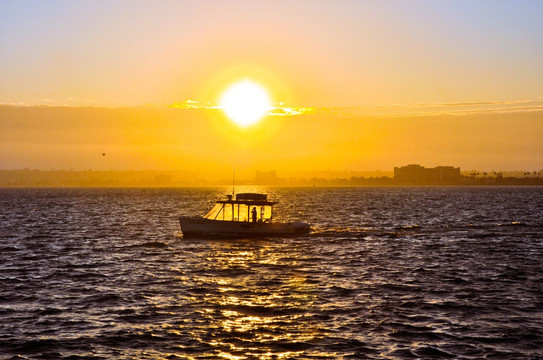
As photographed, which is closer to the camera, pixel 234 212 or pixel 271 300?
pixel 271 300

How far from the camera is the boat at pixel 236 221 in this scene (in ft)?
241

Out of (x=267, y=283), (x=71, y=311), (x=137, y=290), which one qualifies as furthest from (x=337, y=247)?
(x=71, y=311)

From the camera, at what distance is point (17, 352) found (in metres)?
27.6

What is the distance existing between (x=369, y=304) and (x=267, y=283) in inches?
365

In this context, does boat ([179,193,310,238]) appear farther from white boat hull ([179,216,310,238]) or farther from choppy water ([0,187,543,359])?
choppy water ([0,187,543,359])

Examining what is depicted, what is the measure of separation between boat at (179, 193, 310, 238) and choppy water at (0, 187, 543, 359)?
2142 millimetres

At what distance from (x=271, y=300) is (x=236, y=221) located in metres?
36.1

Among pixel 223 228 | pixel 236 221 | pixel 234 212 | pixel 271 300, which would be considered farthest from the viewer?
pixel 234 212

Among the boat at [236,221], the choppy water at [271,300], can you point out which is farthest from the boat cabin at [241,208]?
the choppy water at [271,300]

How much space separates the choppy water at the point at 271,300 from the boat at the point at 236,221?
2.14 meters

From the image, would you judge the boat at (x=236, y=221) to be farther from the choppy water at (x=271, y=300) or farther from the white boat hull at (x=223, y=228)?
the choppy water at (x=271, y=300)

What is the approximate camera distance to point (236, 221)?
2908 inches

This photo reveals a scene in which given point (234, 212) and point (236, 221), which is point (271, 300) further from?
point (234, 212)

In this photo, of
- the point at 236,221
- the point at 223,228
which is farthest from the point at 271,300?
the point at 236,221
